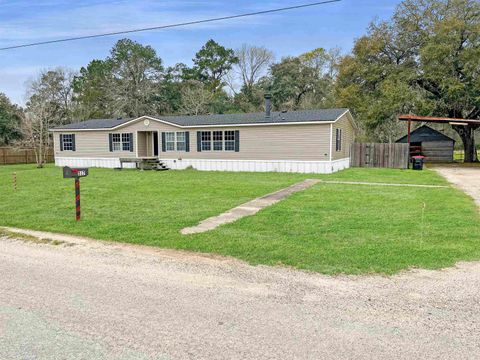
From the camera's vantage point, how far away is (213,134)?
21.2 metres

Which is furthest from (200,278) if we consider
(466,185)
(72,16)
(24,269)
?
(72,16)

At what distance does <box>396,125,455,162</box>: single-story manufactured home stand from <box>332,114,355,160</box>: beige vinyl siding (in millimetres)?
9889

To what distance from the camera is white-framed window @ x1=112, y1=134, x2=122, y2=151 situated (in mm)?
23513

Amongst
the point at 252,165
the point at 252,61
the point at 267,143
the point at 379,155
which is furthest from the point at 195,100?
the point at 379,155

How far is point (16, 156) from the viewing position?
3014cm

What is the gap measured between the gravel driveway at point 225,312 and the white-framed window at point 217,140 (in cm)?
1626

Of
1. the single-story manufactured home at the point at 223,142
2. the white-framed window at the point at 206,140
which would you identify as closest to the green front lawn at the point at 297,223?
the single-story manufactured home at the point at 223,142

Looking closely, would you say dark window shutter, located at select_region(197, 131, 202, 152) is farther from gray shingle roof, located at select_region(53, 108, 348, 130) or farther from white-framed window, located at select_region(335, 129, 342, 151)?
white-framed window, located at select_region(335, 129, 342, 151)

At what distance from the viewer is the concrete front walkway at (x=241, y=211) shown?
6871mm

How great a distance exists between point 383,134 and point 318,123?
2511cm

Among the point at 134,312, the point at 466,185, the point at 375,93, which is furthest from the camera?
the point at 375,93

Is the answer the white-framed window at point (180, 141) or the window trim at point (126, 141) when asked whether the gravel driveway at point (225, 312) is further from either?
the window trim at point (126, 141)

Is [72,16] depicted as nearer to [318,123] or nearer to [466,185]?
[318,123]

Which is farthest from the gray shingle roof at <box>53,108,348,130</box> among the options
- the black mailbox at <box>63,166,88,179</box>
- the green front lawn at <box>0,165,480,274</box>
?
the black mailbox at <box>63,166,88,179</box>
